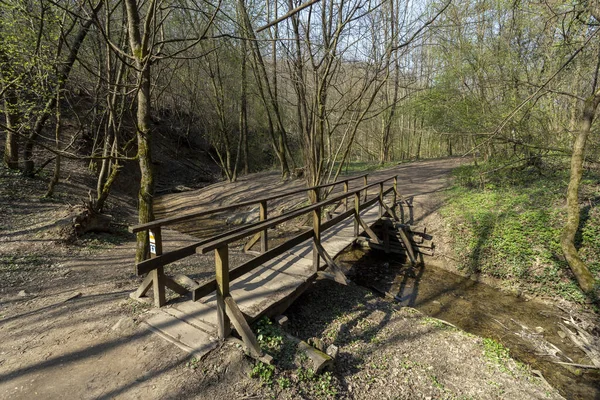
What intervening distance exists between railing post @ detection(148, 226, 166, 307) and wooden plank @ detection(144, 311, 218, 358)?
0.67 feet

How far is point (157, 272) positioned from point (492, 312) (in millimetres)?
6170

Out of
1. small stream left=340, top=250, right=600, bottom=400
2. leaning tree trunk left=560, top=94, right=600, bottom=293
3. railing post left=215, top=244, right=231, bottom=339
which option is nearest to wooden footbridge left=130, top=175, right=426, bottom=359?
railing post left=215, top=244, right=231, bottom=339

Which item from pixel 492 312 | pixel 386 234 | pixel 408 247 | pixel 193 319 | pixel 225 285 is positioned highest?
pixel 225 285

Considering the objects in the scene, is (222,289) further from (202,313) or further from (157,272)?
(157,272)

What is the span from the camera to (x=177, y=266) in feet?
18.4

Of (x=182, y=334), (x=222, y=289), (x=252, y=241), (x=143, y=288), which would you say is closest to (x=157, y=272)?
(x=143, y=288)

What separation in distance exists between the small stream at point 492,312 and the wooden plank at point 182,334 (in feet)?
14.0

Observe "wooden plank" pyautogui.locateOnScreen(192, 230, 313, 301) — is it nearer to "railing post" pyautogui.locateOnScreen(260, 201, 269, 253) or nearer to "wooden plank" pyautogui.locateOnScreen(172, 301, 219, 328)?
"wooden plank" pyautogui.locateOnScreen(172, 301, 219, 328)

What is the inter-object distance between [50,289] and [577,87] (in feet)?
50.4

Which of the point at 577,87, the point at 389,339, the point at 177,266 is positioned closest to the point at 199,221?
the point at 177,266

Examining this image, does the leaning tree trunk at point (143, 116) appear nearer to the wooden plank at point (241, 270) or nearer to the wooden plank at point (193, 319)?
the wooden plank at point (193, 319)

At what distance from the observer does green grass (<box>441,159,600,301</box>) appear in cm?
610

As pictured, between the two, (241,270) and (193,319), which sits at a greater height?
(241,270)

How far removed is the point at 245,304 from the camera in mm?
3791
